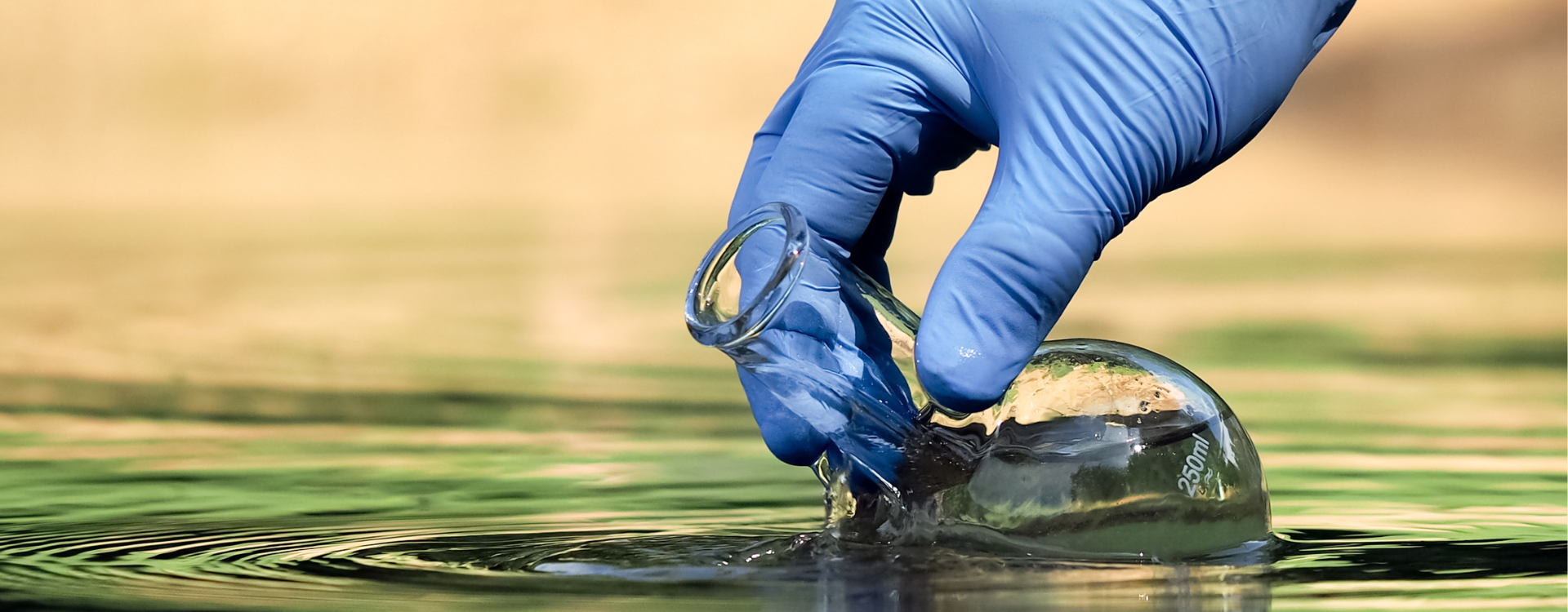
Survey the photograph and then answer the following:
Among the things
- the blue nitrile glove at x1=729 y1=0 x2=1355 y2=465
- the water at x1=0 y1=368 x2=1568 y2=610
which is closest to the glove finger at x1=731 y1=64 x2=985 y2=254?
the blue nitrile glove at x1=729 y1=0 x2=1355 y2=465

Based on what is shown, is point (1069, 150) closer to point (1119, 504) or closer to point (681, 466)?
point (1119, 504)

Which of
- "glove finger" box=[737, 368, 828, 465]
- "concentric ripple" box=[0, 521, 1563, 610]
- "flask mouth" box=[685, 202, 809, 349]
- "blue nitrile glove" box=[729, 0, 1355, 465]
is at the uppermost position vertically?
"blue nitrile glove" box=[729, 0, 1355, 465]

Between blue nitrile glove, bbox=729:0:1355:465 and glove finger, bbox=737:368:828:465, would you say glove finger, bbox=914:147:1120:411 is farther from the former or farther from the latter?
glove finger, bbox=737:368:828:465

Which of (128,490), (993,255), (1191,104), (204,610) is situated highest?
(1191,104)

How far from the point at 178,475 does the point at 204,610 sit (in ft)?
3.13

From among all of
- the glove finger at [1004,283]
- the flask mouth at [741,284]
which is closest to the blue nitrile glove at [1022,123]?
the glove finger at [1004,283]

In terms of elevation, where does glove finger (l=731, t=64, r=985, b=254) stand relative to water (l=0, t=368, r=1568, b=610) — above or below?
above

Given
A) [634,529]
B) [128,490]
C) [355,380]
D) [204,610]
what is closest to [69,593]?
[204,610]

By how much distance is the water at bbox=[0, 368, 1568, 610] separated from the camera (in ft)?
4.34

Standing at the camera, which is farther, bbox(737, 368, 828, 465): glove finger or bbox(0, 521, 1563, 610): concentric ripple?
bbox(737, 368, 828, 465): glove finger

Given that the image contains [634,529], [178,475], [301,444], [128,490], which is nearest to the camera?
[634,529]

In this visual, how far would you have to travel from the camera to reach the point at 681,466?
225 centimetres

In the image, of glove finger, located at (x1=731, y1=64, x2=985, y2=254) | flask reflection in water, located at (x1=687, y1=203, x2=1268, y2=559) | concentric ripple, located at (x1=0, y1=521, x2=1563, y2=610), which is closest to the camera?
concentric ripple, located at (x1=0, y1=521, x2=1563, y2=610)

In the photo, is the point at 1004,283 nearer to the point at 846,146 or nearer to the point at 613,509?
the point at 846,146
